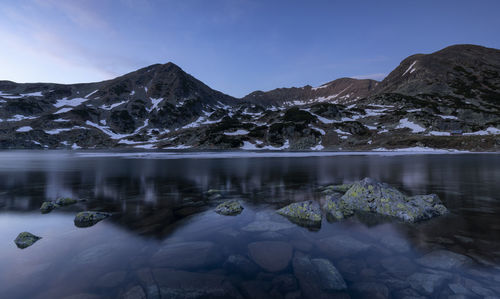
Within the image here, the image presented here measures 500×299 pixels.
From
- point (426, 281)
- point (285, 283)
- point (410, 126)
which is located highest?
point (410, 126)

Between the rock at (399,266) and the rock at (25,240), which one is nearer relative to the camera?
the rock at (399,266)

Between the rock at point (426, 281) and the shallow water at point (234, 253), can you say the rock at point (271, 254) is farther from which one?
the rock at point (426, 281)

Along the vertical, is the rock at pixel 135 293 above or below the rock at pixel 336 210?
above

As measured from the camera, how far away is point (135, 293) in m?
6.78

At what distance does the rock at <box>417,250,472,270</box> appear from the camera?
8.09 meters

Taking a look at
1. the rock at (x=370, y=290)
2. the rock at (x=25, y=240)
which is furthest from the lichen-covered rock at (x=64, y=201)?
the rock at (x=370, y=290)

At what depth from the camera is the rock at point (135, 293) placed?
6.57m

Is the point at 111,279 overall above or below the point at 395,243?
above

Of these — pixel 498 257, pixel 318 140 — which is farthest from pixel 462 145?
pixel 498 257

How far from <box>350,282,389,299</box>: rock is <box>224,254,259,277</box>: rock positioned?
3.15 m

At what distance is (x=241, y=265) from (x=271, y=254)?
57.3 inches

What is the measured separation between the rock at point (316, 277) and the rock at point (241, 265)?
1458 mm

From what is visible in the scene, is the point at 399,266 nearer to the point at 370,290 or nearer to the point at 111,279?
the point at 370,290

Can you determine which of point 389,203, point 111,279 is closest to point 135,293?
point 111,279
